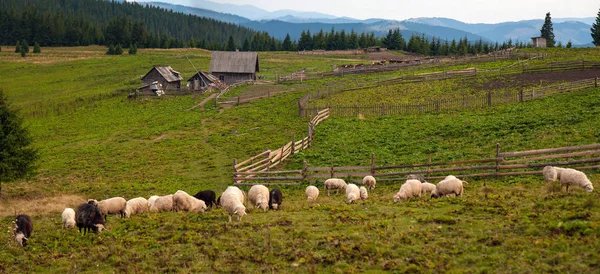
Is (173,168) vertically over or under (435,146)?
under

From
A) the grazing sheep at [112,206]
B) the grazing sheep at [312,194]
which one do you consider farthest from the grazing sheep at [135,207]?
the grazing sheep at [312,194]

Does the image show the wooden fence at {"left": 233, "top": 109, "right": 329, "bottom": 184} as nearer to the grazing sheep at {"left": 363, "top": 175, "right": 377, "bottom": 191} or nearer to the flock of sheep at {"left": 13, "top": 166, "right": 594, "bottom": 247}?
the grazing sheep at {"left": 363, "top": 175, "right": 377, "bottom": 191}

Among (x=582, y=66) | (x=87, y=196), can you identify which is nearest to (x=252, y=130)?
(x=87, y=196)

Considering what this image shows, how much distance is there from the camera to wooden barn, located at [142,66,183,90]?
61375 mm

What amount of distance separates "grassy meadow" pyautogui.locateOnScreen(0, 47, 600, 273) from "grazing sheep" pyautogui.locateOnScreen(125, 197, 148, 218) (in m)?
1.31

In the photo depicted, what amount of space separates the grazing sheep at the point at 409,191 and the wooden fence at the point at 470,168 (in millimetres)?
2552

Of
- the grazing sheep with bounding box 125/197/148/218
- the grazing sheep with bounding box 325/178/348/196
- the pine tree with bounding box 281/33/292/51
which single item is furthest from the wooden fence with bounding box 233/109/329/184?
the pine tree with bounding box 281/33/292/51

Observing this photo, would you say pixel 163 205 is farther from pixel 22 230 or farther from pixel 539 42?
pixel 539 42

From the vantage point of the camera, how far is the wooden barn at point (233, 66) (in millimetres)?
66500

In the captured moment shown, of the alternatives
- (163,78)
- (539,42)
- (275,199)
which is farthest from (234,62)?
(275,199)

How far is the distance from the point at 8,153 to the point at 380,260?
21477 mm

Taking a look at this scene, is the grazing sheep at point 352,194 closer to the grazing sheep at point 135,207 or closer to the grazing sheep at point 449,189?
the grazing sheep at point 449,189

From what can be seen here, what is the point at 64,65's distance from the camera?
85.2 meters

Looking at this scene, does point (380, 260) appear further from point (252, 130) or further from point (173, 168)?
point (252, 130)
